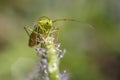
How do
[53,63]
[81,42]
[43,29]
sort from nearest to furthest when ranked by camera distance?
[53,63]
[43,29]
[81,42]

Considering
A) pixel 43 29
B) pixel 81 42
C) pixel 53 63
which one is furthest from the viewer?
pixel 81 42

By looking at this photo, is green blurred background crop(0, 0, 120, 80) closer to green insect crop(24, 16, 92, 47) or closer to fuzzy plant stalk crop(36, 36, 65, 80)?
green insect crop(24, 16, 92, 47)

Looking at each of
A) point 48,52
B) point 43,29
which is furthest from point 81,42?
point 48,52

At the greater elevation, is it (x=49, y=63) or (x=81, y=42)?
(x=81, y=42)

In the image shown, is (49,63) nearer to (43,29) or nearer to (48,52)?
(48,52)

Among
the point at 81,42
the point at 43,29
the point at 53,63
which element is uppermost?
the point at 81,42

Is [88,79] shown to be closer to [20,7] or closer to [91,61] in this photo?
[91,61]

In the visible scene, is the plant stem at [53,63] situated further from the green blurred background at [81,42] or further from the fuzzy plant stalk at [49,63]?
the green blurred background at [81,42]
